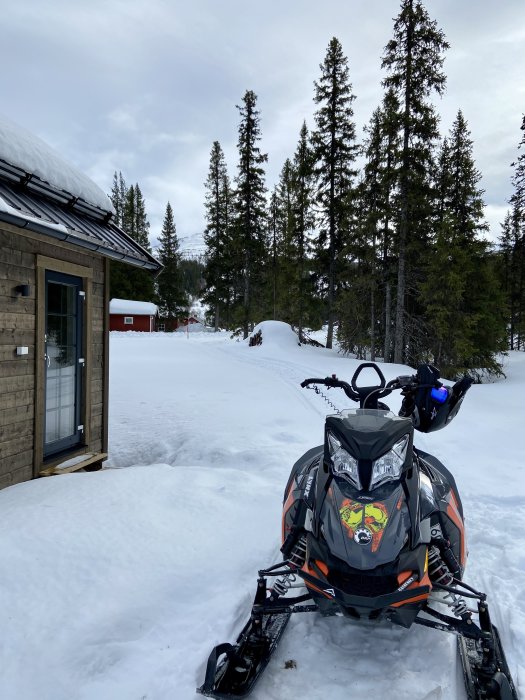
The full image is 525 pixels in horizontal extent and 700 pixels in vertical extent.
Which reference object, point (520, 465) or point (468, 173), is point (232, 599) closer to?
point (520, 465)

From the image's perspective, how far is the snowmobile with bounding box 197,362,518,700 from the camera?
74.0 inches

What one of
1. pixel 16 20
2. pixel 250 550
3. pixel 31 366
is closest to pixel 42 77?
pixel 16 20

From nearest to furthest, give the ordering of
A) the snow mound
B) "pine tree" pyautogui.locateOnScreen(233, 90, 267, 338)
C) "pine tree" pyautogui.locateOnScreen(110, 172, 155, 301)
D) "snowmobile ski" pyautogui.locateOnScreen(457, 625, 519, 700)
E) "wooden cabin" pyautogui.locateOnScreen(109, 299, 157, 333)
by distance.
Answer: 1. "snowmobile ski" pyautogui.locateOnScreen(457, 625, 519, 700)
2. the snow mound
3. "pine tree" pyautogui.locateOnScreen(233, 90, 267, 338)
4. "wooden cabin" pyautogui.locateOnScreen(109, 299, 157, 333)
5. "pine tree" pyautogui.locateOnScreen(110, 172, 155, 301)

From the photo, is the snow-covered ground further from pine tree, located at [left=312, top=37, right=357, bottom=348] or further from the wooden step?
pine tree, located at [left=312, top=37, right=357, bottom=348]

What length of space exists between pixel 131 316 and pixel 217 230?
10381 millimetres

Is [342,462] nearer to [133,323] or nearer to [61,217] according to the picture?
[61,217]

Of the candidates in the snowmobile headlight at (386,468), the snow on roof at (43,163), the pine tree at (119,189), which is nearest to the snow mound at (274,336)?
Answer: the snow on roof at (43,163)

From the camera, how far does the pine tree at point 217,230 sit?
33031 millimetres

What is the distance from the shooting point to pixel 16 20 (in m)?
5.97

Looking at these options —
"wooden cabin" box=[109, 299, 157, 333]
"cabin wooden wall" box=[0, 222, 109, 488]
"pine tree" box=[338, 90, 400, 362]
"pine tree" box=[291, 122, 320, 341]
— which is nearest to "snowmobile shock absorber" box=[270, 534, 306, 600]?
"cabin wooden wall" box=[0, 222, 109, 488]

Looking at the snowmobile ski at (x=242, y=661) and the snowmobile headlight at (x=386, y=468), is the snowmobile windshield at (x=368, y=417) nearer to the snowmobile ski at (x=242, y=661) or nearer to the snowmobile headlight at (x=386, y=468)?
the snowmobile headlight at (x=386, y=468)

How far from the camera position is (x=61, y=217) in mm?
4719

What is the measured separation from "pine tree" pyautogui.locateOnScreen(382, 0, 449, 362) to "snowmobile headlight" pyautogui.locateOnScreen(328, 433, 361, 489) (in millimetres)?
14513

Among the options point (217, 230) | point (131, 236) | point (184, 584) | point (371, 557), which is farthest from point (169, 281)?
point (371, 557)
